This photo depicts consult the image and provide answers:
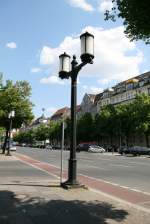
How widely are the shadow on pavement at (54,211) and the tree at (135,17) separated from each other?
4156mm

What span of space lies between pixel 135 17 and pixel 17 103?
41374 mm

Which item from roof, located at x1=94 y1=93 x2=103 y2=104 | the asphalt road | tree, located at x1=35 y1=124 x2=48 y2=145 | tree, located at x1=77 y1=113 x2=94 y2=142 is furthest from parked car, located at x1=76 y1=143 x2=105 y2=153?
tree, located at x1=35 y1=124 x2=48 y2=145

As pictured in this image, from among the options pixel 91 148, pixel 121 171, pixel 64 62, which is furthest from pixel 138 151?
pixel 64 62

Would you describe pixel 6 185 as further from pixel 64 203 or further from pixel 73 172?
pixel 64 203

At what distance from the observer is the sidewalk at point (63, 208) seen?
8.91 m

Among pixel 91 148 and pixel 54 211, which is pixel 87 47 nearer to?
pixel 54 211

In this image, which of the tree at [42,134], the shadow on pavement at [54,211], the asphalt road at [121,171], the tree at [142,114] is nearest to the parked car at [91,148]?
the tree at [142,114]

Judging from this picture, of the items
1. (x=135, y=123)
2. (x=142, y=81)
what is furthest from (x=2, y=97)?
(x=142, y=81)

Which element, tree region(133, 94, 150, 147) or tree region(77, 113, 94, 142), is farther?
tree region(77, 113, 94, 142)

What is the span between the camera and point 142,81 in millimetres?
98688

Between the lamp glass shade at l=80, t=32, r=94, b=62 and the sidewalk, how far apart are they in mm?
4312

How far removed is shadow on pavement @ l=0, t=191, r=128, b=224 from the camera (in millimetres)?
8898

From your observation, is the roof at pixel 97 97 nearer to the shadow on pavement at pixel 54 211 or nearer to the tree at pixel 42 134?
the tree at pixel 42 134

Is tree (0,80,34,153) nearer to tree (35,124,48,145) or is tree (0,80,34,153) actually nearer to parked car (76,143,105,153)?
parked car (76,143,105,153)
